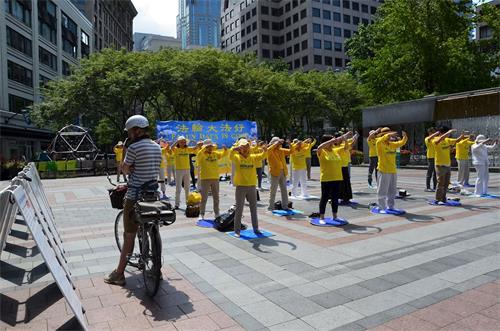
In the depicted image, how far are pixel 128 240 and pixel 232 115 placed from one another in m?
29.1

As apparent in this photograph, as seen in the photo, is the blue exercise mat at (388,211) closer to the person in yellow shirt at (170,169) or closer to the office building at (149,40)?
the person in yellow shirt at (170,169)

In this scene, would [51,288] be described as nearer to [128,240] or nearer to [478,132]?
[128,240]

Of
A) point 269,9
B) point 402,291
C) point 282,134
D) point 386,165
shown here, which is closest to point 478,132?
point 386,165

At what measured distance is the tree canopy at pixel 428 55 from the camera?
29594 millimetres

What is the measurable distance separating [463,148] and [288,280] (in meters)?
10.6

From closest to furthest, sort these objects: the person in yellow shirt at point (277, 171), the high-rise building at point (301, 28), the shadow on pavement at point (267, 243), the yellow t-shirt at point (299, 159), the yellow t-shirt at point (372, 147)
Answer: the shadow on pavement at point (267, 243)
the person in yellow shirt at point (277, 171)
the yellow t-shirt at point (372, 147)
the yellow t-shirt at point (299, 159)
the high-rise building at point (301, 28)

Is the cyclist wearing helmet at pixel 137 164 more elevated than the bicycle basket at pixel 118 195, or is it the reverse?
the cyclist wearing helmet at pixel 137 164

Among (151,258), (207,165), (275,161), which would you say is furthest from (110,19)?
(151,258)

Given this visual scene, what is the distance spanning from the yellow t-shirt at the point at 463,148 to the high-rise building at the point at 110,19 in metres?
58.7

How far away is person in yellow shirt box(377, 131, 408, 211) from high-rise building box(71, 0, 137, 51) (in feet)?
199

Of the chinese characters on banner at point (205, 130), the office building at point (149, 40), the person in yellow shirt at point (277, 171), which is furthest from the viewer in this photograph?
the office building at point (149, 40)

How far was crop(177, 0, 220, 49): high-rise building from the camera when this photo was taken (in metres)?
84.1

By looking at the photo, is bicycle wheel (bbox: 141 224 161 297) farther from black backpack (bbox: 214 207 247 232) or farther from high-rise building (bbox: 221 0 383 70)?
high-rise building (bbox: 221 0 383 70)

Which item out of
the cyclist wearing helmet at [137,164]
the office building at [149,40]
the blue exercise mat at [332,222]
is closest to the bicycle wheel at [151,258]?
the cyclist wearing helmet at [137,164]
